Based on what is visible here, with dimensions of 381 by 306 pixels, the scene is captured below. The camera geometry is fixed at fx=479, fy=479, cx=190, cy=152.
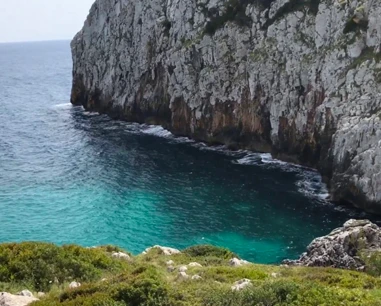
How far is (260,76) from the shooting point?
Answer: 243 ft

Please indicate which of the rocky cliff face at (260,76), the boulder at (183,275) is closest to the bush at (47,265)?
the boulder at (183,275)

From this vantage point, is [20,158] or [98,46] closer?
[20,158]

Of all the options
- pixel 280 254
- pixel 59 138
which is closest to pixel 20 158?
pixel 59 138

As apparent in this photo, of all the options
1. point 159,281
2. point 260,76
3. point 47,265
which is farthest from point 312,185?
point 159,281

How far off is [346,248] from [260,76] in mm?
44206

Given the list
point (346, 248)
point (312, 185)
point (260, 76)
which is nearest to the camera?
point (346, 248)

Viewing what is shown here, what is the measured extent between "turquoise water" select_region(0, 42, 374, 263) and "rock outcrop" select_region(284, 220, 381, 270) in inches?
306

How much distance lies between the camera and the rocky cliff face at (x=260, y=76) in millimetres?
56125

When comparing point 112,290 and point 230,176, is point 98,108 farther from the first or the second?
point 112,290

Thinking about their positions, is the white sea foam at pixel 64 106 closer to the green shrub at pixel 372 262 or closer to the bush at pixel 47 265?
the green shrub at pixel 372 262

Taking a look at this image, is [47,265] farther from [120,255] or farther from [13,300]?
[120,255]

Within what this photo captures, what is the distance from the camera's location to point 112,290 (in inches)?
645

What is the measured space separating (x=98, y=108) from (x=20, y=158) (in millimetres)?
37003

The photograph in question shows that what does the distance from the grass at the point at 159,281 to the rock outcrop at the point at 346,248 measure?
3.82 ft
